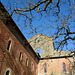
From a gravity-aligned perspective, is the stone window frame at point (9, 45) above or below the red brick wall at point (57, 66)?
above

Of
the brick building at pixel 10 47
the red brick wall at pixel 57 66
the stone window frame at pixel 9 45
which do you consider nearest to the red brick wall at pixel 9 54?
the brick building at pixel 10 47

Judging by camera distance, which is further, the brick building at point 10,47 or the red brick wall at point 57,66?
the red brick wall at point 57,66

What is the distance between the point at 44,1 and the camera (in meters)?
6.19

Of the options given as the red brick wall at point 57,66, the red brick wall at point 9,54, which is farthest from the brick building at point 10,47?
the red brick wall at point 57,66

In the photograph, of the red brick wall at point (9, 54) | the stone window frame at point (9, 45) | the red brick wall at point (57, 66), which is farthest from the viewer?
the red brick wall at point (57, 66)

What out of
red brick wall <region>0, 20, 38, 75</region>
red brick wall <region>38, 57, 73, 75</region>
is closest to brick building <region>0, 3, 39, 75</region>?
red brick wall <region>0, 20, 38, 75</region>

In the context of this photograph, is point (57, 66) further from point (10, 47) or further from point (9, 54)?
point (9, 54)

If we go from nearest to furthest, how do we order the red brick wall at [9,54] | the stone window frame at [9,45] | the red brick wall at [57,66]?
the red brick wall at [9,54]
the stone window frame at [9,45]
the red brick wall at [57,66]

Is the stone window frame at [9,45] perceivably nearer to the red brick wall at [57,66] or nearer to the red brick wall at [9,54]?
the red brick wall at [9,54]

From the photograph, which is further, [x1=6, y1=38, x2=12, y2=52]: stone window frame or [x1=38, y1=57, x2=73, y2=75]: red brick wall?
[x1=38, y1=57, x2=73, y2=75]: red brick wall

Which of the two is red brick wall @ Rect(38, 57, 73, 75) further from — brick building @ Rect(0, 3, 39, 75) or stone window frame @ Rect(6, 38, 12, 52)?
stone window frame @ Rect(6, 38, 12, 52)

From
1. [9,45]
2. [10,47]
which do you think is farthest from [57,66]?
[9,45]

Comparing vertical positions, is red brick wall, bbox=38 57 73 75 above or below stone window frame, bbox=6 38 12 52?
below

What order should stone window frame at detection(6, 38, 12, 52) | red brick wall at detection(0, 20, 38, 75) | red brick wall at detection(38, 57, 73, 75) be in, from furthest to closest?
1. red brick wall at detection(38, 57, 73, 75)
2. stone window frame at detection(6, 38, 12, 52)
3. red brick wall at detection(0, 20, 38, 75)
